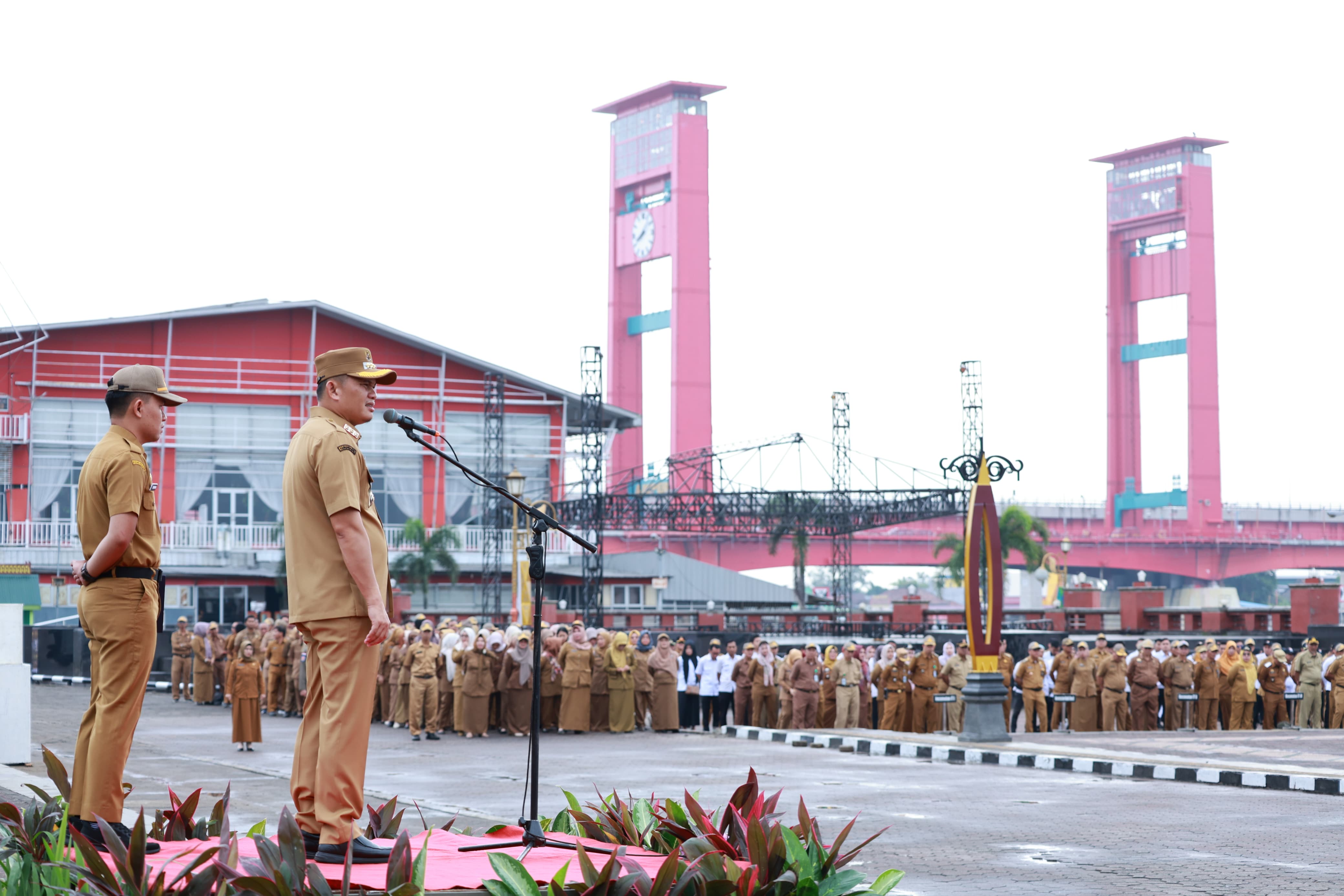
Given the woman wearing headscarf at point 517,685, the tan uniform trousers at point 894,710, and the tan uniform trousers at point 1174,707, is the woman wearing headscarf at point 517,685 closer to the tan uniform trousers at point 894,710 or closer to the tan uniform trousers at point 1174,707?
the tan uniform trousers at point 894,710

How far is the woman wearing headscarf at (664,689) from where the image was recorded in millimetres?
23312

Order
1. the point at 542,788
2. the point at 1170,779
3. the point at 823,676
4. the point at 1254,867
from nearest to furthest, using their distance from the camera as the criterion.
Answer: the point at 1254,867 < the point at 542,788 < the point at 1170,779 < the point at 823,676

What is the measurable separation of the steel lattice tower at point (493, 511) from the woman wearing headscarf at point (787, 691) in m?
23.4

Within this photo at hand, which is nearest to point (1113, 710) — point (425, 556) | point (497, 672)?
point (497, 672)

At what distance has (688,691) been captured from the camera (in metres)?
25.6

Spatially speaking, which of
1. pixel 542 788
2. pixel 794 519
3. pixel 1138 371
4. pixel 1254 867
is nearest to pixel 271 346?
pixel 794 519

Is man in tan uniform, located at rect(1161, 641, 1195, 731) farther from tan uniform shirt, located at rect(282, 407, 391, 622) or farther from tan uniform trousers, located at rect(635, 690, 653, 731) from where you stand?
tan uniform shirt, located at rect(282, 407, 391, 622)

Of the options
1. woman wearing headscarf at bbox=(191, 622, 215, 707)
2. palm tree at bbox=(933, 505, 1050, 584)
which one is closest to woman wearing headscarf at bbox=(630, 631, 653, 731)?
woman wearing headscarf at bbox=(191, 622, 215, 707)

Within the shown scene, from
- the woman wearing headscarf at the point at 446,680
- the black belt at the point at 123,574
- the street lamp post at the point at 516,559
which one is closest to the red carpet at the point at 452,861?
the black belt at the point at 123,574

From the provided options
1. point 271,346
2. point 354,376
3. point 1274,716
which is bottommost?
point 1274,716

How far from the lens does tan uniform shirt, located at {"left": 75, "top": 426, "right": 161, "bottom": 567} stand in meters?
6.26

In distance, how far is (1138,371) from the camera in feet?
391

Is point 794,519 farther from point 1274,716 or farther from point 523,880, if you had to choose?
point 523,880

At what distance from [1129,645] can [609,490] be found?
42237mm
